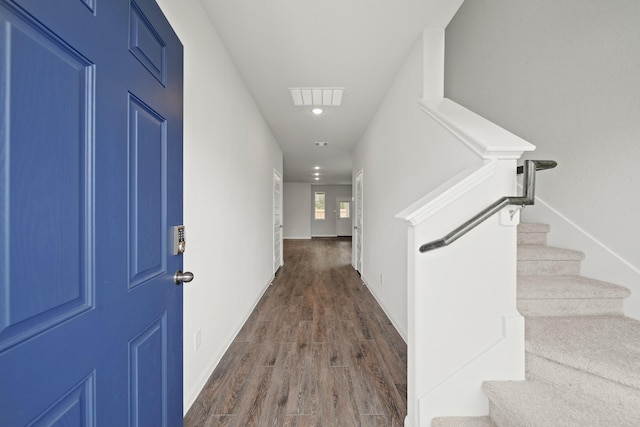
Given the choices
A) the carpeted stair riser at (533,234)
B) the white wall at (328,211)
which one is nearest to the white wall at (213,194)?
the carpeted stair riser at (533,234)

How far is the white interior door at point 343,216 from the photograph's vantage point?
12711 mm

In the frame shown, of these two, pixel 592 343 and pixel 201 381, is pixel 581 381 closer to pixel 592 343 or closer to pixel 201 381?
pixel 592 343

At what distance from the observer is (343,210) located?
12852mm

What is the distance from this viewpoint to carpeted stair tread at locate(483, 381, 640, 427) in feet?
3.32

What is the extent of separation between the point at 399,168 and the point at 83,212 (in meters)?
2.54

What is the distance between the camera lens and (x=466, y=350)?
131cm

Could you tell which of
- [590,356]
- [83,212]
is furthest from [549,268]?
[83,212]

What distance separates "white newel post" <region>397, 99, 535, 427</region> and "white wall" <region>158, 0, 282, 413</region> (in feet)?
4.30

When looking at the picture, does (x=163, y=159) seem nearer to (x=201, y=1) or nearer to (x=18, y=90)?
(x=18, y=90)

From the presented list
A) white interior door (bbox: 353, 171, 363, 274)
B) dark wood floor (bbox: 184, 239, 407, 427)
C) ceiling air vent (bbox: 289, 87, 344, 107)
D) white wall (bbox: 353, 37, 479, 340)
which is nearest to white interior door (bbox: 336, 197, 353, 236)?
white interior door (bbox: 353, 171, 363, 274)

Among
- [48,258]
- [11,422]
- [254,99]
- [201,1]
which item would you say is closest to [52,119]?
[48,258]

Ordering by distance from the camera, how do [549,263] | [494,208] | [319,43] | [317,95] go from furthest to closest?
[317,95]
[319,43]
[549,263]
[494,208]

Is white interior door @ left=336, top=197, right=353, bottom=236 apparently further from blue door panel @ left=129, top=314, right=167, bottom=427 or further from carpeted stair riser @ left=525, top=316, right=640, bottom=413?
blue door panel @ left=129, top=314, right=167, bottom=427

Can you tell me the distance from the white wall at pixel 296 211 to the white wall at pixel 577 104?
9.75m
